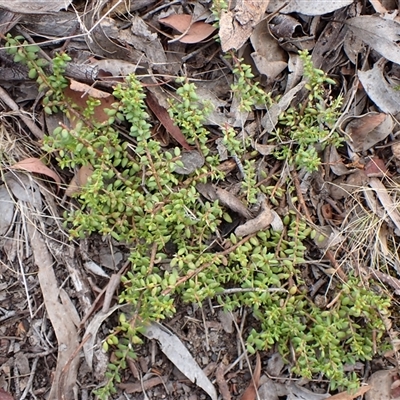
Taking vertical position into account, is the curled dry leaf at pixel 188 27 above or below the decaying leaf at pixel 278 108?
above

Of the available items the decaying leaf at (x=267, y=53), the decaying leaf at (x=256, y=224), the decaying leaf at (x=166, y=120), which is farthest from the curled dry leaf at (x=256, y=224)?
the decaying leaf at (x=267, y=53)

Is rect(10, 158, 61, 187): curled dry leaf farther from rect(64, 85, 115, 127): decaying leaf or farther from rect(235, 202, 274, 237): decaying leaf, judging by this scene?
rect(235, 202, 274, 237): decaying leaf

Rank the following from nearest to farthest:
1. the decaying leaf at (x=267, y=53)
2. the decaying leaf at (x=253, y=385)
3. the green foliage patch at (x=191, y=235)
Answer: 1. the green foliage patch at (x=191, y=235)
2. the decaying leaf at (x=253, y=385)
3. the decaying leaf at (x=267, y=53)

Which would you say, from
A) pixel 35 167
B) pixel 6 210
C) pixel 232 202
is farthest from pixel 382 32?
pixel 6 210

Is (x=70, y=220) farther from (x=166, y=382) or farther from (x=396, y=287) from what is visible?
(x=396, y=287)

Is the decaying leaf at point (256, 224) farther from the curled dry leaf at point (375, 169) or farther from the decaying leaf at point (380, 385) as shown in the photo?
the decaying leaf at point (380, 385)

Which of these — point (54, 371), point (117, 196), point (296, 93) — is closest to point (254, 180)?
point (296, 93)
